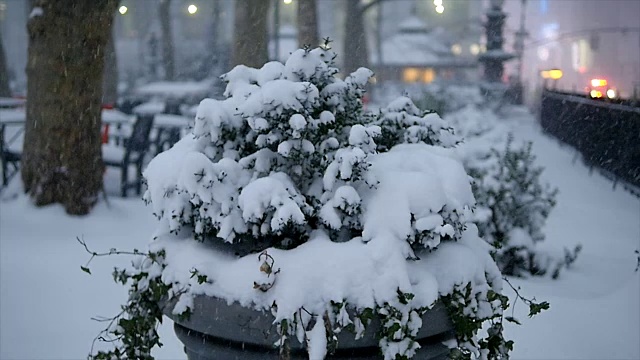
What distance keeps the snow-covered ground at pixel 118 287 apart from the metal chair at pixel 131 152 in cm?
34

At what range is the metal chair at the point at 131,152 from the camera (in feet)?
29.0

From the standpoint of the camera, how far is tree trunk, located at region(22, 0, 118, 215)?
7.26 m

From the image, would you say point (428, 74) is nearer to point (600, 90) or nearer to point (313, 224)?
point (600, 90)

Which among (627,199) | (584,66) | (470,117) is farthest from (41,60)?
(584,66)

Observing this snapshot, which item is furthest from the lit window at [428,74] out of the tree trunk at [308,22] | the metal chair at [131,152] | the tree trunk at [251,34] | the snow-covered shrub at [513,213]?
the snow-covered shrub at [513,213]

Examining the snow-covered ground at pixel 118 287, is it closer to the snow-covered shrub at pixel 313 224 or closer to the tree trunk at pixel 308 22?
the snow-covered shrub at pixel 313 224

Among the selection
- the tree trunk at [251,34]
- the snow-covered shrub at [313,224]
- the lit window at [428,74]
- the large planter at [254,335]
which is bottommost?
the lit window at [428,74]

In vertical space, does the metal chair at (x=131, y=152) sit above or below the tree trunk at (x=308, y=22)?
below

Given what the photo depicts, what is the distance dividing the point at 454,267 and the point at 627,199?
8.25m

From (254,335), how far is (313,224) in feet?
1.93

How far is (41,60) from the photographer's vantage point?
737cm

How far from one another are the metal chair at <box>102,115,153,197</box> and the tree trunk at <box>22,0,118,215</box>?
1170 mm

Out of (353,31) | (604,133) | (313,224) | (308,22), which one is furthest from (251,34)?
(313,224)

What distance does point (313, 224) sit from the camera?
3.07m
